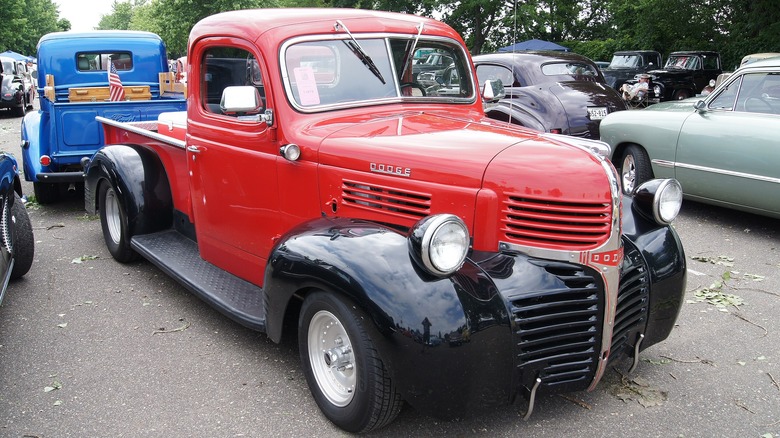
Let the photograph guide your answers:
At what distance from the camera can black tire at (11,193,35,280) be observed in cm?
504

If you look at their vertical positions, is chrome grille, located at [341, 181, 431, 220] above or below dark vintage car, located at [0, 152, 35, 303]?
above

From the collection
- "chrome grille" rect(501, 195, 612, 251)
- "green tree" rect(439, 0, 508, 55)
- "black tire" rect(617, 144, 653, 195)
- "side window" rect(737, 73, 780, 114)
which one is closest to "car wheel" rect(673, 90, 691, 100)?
"green tree" rect(439, 0, 508, 55)

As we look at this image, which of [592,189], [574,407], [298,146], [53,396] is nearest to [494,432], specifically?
[574,407]

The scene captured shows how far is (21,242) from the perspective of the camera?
5.07 metres

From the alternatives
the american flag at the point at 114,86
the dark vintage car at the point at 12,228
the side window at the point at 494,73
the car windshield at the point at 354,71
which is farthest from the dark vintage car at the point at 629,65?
the dark vintage car at the point at 12,228

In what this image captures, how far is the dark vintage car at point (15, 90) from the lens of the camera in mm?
18969

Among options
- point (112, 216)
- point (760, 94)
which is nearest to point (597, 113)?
point (760, 94)

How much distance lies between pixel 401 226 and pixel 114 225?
353cm

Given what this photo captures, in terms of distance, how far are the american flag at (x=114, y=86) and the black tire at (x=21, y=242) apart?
3288mm

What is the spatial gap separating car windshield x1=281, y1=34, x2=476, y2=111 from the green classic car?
2906 millimetres

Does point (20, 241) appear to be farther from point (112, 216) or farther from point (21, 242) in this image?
point (112, 216)

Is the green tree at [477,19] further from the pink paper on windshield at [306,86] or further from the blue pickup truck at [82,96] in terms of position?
the pink paper on windshield at [306,86]

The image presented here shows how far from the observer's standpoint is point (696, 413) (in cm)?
329

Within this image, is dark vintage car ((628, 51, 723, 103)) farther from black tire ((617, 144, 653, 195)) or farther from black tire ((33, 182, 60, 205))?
black tire ((33, 182, 60, 205))
